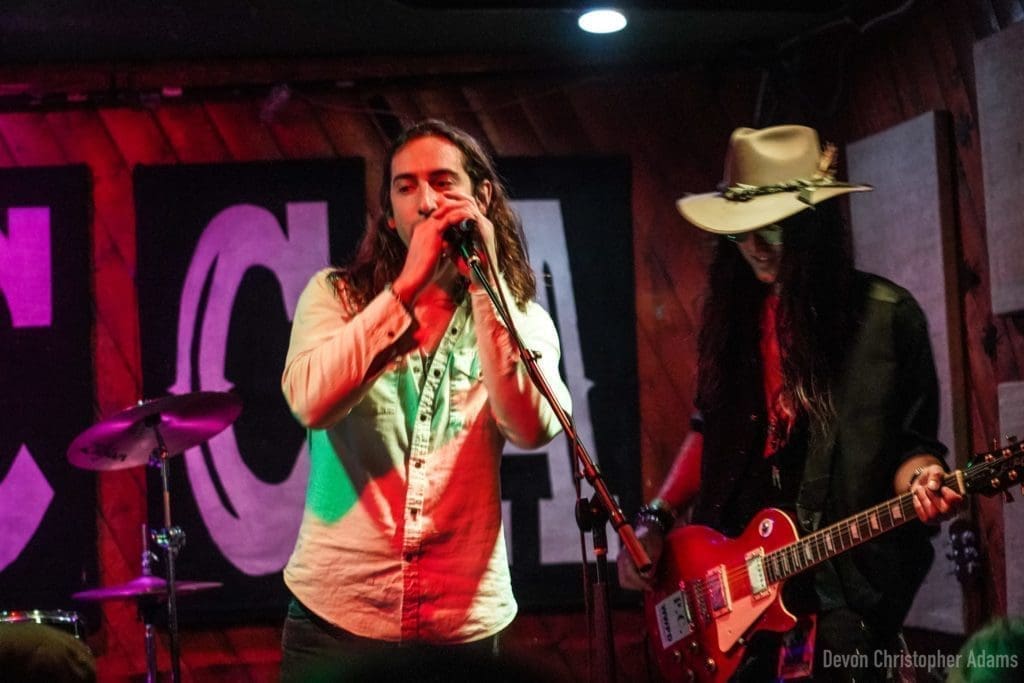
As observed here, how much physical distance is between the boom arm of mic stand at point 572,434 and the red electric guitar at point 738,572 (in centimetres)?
79

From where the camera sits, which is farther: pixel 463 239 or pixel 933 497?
pixel 933 497

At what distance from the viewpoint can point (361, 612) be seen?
93.1 inches

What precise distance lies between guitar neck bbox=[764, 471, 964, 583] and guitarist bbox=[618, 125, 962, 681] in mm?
41

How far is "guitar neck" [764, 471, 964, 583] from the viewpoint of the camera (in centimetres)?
275

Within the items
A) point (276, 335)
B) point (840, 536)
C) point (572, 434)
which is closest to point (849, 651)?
point (840, 536)

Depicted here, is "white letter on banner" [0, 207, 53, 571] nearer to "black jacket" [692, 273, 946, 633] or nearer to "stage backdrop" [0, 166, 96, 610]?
"stage backdrop" [0, 166, 96, 610]

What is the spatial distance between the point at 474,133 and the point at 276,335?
1.23 metres

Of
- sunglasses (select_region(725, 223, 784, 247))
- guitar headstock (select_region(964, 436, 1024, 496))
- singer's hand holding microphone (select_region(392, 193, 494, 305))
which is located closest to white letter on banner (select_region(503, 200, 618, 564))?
sunglasses (select_region(725, 223, 784, 247))

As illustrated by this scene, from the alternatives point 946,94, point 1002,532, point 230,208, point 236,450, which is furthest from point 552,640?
point 946,94

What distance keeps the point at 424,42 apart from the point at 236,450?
189 cm

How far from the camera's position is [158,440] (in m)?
4.33

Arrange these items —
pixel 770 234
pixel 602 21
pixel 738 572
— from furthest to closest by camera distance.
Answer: pixel 602 21
pixel 770 234
pixel 738 572

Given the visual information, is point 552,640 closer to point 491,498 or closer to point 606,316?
point 606,316

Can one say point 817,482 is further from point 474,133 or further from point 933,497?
point 474,133
